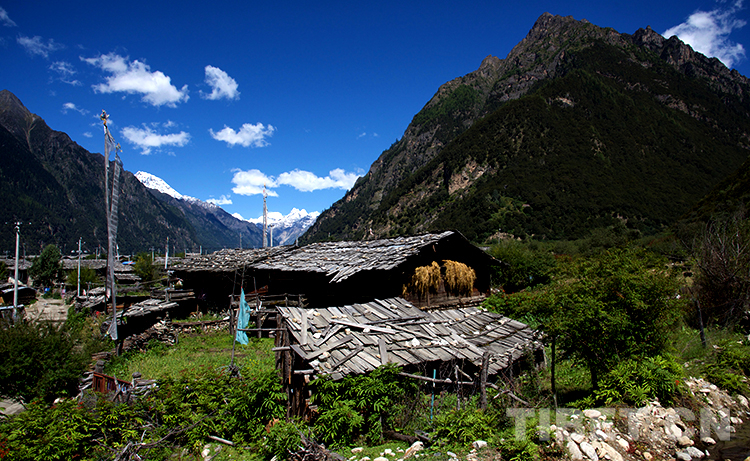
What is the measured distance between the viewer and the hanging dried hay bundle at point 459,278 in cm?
1770

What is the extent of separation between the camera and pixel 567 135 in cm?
9894

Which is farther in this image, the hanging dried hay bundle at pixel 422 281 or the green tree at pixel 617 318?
the hanging dried hay bundle at pixel 422 281

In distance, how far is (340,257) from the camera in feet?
61.5

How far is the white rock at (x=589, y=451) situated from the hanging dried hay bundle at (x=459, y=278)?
11676 mm

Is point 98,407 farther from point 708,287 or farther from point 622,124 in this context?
point 622,124

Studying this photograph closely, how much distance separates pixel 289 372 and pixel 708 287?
57.8 feet

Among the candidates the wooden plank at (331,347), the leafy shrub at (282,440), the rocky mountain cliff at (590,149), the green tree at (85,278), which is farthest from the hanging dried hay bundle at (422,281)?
the rocky mountain cliff at (590,149)

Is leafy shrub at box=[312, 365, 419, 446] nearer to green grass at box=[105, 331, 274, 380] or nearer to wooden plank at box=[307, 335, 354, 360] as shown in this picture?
wooden plank at box=[307, 335, 354, 360]

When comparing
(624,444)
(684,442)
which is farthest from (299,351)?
(684,442)

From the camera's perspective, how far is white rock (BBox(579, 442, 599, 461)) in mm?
5871

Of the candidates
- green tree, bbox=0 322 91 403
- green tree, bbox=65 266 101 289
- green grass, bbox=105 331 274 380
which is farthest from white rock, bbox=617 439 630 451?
green tree, bbox=65 266 101 289

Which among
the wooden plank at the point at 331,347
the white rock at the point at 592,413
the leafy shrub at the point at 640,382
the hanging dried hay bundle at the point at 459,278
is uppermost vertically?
the hanging dried hay bundle at the point at 459,278

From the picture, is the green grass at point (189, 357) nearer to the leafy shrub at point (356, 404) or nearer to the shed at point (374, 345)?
the shed at point (374, 345)

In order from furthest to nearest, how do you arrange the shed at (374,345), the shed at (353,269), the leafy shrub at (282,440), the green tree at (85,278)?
the green tree at (85,278) → the shed at (353,269) → the shed at (374,345) → the leafy shrub at (282,440)
